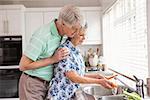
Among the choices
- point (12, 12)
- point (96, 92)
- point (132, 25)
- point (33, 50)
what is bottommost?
point (96, 92)

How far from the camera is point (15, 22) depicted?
4172 mm

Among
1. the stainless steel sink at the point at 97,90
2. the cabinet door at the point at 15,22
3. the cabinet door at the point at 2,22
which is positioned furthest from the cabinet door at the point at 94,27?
the stainless steel sink at the point at 97,90

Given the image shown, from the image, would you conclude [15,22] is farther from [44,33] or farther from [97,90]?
[44,33]

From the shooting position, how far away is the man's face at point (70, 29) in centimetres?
155

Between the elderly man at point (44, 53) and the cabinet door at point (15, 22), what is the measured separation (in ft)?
8.56

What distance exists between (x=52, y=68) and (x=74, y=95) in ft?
0.75

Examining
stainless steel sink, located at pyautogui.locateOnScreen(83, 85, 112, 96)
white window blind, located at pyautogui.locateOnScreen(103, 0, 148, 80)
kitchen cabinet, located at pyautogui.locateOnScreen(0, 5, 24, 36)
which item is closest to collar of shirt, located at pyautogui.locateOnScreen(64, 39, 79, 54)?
white window blind, located at pyautogui.locateOnScreen(103, 0, 148, 80)

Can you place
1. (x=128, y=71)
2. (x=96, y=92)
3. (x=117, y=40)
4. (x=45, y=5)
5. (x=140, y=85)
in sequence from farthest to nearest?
(x=45, y=5)
(x=117, y=40)
(x=128, y=71)
(x=96, y=92)
(x=140, y=85)

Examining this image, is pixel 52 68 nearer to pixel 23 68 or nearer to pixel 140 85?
pixel 23 68

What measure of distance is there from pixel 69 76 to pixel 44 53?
0.24 m

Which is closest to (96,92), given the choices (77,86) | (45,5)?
(77,86)

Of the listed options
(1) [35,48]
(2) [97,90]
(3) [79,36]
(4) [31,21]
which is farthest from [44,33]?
(4) [31,21]

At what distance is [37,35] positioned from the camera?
5.19ft

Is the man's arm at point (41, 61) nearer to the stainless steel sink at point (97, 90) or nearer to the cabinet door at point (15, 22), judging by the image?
the stainless steel sink at point (97, 90)
